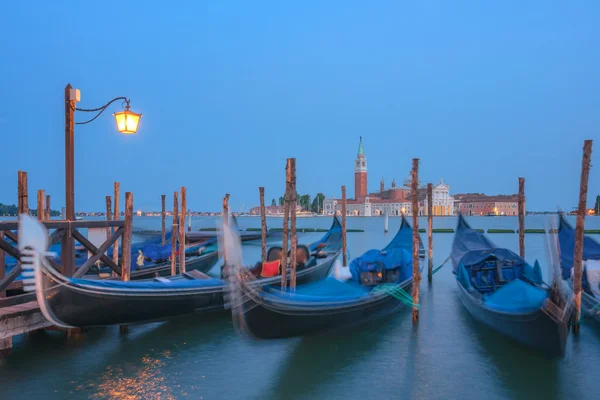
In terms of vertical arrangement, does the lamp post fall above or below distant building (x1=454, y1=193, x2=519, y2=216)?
above

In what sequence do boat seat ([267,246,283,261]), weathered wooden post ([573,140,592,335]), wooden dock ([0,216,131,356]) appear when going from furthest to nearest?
boat seat ([267,246,283,261]) → weathered wooden post ([573,140,592,335]) → wooden dock ([0,216,131,356])

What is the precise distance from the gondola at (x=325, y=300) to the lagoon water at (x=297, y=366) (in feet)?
0.89

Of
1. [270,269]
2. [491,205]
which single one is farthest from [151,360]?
[491,205]

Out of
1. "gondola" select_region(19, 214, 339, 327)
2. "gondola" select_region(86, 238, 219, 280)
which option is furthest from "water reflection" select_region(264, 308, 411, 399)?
"gondola" select_region(86, 238, 219, 280)

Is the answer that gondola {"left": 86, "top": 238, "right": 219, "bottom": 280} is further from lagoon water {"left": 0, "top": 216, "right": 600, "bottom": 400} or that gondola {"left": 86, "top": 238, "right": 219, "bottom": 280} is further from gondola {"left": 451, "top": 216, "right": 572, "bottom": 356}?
gondola {"left": 451, "top": 216, "right": 572, "bottom": 356}

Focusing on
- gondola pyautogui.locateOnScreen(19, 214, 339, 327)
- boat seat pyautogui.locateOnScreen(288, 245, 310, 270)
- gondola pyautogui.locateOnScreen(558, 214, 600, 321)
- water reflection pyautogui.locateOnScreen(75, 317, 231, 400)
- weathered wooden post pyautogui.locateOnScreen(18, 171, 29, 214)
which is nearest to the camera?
gondola pyautogui.locateOnScreen(19, 214, 339, 327)

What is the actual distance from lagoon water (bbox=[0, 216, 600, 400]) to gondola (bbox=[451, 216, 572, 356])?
0.31m

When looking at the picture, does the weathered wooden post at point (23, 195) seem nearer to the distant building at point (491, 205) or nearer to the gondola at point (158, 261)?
the gondola at point (158, 261)

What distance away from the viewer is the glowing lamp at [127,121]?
14.5 feet

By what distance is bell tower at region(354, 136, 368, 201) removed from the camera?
8406 centimetres

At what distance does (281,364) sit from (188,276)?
2259 mm

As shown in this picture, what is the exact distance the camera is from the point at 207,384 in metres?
4.23

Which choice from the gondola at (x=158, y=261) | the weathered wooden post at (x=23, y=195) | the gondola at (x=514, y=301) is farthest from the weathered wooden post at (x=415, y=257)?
the weathered wooden post at (x=23, y=195)

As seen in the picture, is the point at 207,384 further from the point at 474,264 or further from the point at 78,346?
the point at 474,264
